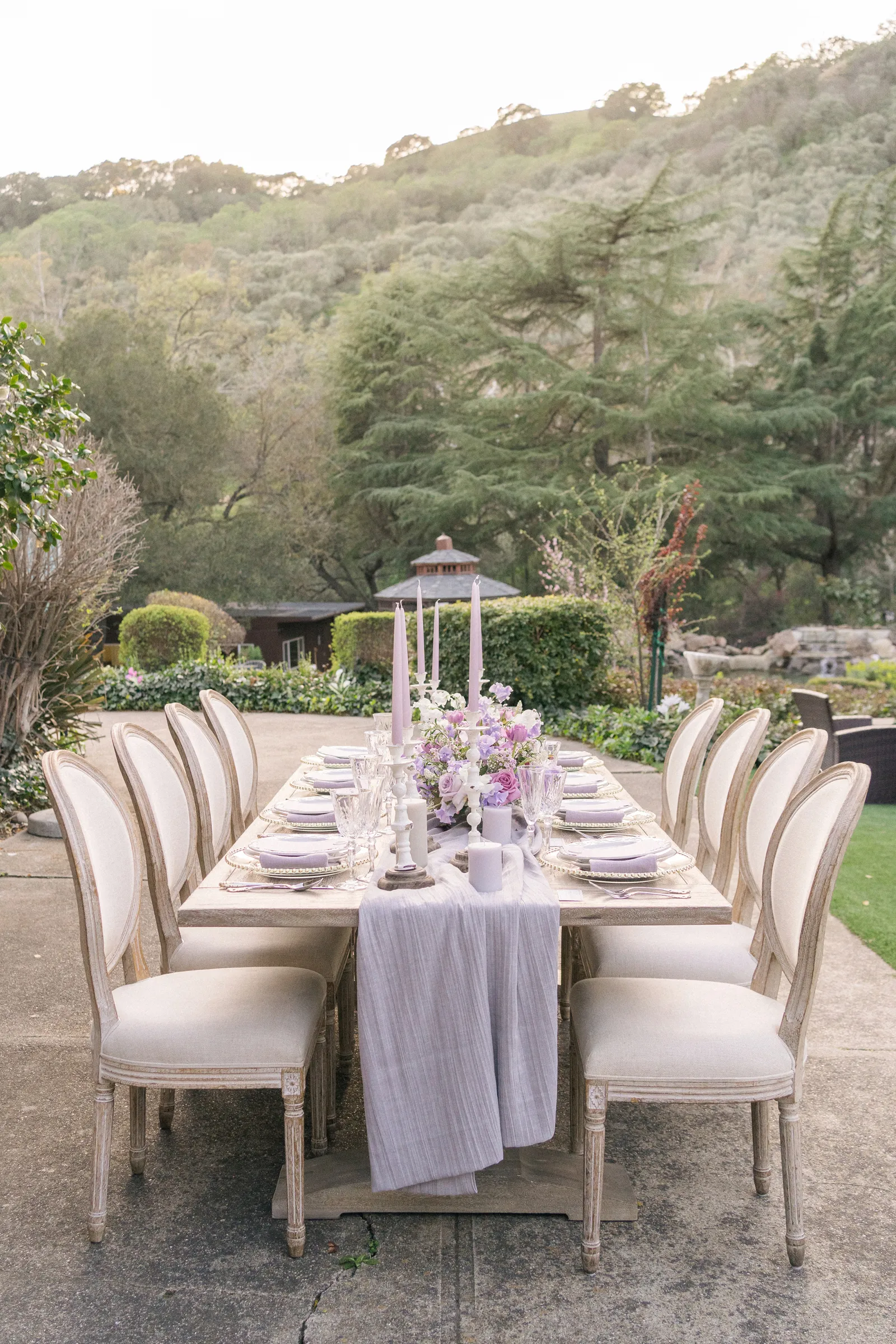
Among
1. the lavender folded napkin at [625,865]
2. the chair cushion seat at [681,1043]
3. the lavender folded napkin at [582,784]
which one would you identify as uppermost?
the lavender folded napkin at [625,865]

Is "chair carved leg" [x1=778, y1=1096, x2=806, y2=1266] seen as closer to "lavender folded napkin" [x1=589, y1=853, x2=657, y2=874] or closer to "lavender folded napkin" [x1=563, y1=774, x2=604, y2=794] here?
"lavender folded napkin" [x1=589, y1=853, x2=657, y2=874]

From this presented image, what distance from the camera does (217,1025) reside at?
2.14 metres

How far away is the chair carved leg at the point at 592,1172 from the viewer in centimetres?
203

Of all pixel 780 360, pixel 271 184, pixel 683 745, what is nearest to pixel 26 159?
pixel 271 184

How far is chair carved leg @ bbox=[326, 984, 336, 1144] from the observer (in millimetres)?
2562

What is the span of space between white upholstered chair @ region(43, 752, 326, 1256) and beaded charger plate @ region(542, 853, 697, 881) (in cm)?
62

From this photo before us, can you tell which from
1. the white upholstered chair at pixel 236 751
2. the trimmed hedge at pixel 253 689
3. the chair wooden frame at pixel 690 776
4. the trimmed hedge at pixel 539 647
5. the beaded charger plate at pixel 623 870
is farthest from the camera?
the trimmed hedge at pixel 253 689

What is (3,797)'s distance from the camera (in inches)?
226

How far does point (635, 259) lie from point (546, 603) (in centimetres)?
1239

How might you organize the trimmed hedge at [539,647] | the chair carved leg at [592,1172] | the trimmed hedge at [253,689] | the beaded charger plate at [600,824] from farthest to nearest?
the trimmed hedge at [253,689] < the trimmed hedge at [539,647] < the beaded charger plate at [600,824] < the chair carved leg at [592,1172]

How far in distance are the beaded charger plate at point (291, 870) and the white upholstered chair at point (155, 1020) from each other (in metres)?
0.24

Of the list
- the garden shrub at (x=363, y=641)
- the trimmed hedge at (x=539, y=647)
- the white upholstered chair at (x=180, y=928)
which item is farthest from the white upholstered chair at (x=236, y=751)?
the garden shrub at (x=363, y=641)

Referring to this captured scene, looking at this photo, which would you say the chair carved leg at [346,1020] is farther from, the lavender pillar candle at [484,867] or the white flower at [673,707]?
the white flower at [673,707]

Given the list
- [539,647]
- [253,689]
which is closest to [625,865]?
[539,647]
